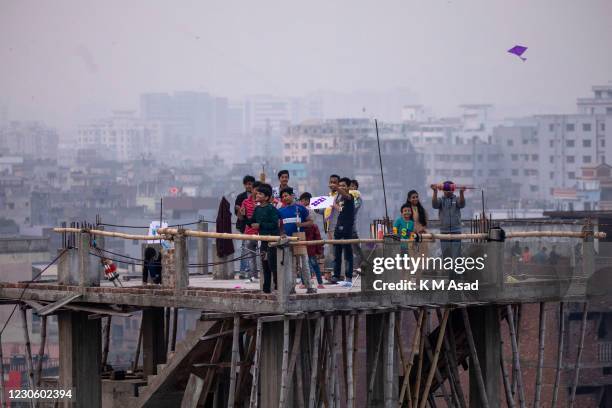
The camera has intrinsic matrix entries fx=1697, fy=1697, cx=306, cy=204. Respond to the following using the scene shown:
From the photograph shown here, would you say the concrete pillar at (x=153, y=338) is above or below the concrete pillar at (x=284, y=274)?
below

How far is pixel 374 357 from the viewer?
96.4ft

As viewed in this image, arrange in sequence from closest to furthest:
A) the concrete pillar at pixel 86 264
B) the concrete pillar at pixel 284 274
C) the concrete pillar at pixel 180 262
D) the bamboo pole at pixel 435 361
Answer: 1. the concrete pillar at pixel 284 274
2. the concrete pillar at pixel 180 262
3. the bamboo pole at pixel 435 361
4. the concrete pillar at pixel 86 264

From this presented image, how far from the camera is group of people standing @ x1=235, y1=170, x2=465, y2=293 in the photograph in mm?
27156

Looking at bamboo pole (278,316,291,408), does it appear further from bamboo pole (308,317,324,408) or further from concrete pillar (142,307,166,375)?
concrete pillar (142,307,166,375)

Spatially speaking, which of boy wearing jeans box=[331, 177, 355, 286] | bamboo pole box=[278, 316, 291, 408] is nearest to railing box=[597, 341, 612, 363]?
boy wearing jeans box=[331, 177, 355, 286]

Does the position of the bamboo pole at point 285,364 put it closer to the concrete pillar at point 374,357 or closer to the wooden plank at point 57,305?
the concrete pillar at point 374,357

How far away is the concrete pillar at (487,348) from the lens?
30.8m

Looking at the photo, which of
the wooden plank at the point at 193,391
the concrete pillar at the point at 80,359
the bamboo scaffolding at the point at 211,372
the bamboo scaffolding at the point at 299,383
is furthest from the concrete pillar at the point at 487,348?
the concrete pillar at the point at 80,359

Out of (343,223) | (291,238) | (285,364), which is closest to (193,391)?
(343,223)

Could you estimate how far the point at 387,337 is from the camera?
28.6 m

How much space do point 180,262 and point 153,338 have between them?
6.26 meters

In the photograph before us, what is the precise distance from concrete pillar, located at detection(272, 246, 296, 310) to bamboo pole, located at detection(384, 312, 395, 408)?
286 cm

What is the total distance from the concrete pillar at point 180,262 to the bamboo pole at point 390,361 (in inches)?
137

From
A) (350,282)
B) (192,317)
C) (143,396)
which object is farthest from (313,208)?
(192,317)
